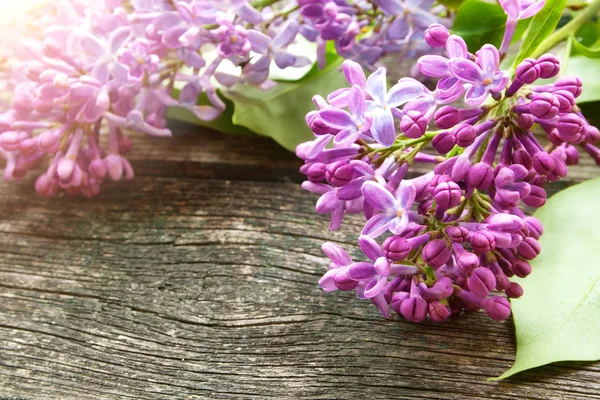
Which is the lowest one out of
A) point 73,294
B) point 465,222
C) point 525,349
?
point 73,294

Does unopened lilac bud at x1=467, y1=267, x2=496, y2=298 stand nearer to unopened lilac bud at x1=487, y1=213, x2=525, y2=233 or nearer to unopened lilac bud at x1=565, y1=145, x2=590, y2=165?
unopened lilac bud at x1=487, y1=213, x2=525, y2=233

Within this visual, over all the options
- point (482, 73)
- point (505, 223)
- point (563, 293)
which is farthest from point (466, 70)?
point (563, 293)

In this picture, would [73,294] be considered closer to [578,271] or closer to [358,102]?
[358,102]

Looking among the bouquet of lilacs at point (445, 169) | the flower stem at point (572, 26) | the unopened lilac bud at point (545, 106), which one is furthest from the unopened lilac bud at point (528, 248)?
the flower stem at point (572, 26)

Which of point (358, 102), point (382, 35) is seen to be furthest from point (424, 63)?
point (382, 35)

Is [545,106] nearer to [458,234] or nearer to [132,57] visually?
[458,234]

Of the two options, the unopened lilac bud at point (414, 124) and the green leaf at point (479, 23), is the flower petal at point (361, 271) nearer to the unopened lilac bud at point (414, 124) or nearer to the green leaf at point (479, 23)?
the unopened lilac bud at point (414, 124)
